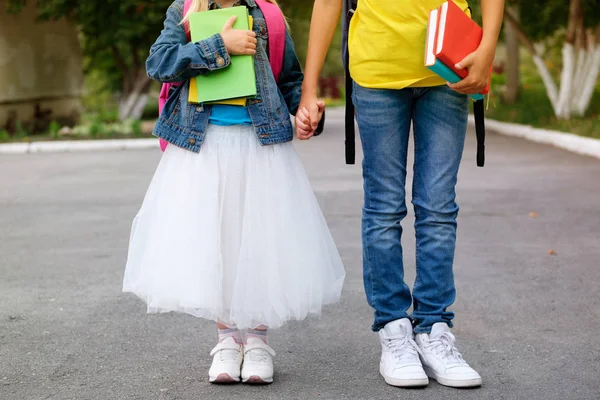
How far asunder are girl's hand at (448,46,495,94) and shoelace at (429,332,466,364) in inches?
32.6

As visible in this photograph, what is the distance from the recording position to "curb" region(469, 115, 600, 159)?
39.7ft

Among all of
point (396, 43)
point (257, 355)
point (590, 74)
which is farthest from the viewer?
point (590, 74)

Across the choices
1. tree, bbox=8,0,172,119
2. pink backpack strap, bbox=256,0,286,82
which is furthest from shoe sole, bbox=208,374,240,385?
tree, bbox=8,0,172,119

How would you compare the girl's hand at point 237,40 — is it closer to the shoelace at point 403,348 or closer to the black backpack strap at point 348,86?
the black backpack strap at point 348,86

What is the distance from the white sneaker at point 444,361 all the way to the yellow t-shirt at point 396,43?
83 cm

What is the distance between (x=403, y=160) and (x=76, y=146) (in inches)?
514

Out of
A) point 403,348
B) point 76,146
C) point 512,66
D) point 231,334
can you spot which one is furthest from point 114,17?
point 403,348

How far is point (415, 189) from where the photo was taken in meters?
3.32

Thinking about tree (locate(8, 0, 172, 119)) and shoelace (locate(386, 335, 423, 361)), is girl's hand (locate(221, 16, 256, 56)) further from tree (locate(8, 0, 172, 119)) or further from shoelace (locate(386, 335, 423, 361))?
tree (locate(8, 0, 172, 119))

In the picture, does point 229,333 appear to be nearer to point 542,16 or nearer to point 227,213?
point 227,213

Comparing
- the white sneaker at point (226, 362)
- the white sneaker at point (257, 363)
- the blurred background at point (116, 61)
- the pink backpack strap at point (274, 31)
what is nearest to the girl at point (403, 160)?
the pink backpack strap at point (274, 31)

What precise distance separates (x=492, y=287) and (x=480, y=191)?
3.90 metres

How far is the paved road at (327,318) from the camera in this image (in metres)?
3.31

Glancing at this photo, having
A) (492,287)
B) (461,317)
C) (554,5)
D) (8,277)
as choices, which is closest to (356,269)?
(492,287)
